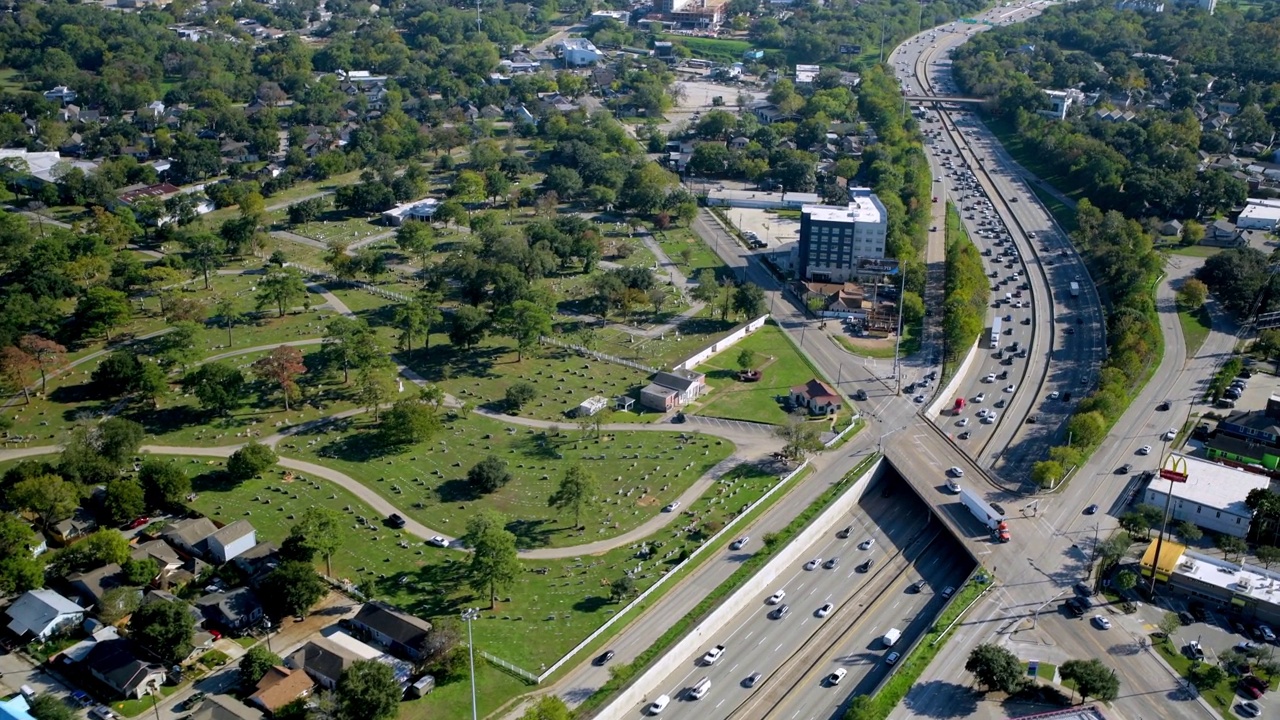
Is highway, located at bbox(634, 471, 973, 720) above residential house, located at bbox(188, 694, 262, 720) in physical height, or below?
below

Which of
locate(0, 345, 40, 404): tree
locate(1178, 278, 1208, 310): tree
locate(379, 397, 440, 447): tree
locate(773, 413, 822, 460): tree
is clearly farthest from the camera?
locate(1178, 278, 1208, 310): tree

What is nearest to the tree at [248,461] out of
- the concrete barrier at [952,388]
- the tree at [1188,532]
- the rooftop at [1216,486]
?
the concrete barrier at [952,388]

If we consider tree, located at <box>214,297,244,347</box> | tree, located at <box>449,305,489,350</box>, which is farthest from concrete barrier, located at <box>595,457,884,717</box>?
tree, located at <box>214,297,244,347</box>

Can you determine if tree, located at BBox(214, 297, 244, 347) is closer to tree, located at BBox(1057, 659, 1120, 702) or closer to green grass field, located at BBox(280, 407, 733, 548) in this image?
green grass field, located at BBox(280, 407, 733, 548)

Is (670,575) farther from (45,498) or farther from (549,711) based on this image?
(45,498)

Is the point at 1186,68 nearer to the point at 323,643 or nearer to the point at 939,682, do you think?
the point at 939,682

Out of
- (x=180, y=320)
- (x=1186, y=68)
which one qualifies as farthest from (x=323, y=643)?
(x=1186, y=68)
